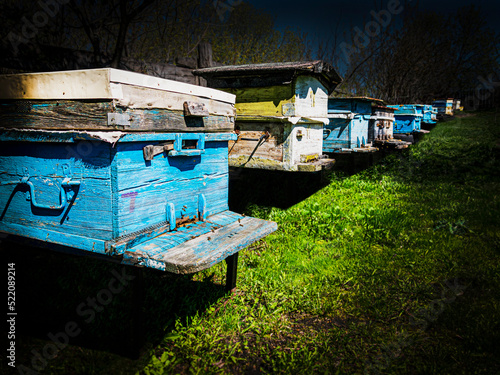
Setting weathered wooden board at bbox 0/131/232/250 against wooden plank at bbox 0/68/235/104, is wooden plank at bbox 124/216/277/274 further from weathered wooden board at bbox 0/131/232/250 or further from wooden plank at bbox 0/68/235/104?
wooden plank at bbox 0/68/235/104

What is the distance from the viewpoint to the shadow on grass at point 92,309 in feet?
8.54

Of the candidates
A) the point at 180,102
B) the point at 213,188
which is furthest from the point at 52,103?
the point at 213,188

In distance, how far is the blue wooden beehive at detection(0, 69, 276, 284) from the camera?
6.44 feet

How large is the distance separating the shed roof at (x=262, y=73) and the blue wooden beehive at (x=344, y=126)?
1660 mm

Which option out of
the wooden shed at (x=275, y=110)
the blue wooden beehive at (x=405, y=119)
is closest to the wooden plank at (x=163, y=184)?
the wooden shed at (x=275, y=110)

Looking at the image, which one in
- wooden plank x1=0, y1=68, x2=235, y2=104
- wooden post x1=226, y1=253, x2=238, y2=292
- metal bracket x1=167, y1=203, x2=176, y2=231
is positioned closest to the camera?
wooden plank x1=0, y1=68, x2=235, y2=104

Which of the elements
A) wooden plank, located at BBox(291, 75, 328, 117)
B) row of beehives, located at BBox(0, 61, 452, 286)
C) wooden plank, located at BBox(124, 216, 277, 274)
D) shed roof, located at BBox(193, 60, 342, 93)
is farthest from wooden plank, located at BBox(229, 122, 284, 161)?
wooden plank, located at BBox(124, 216, 277, 274)

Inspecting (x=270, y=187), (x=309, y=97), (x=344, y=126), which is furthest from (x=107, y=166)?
(x=344, y=126)

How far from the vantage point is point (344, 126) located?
6.68 m

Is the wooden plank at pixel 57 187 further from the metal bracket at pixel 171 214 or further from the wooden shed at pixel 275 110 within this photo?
the wooden shed at pixel 275 110

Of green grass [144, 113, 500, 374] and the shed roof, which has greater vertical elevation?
the shed roof

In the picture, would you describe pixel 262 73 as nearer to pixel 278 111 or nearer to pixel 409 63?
pixel 278 111

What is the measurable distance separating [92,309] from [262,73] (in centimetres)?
328

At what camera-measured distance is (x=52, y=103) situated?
6.79 feet
